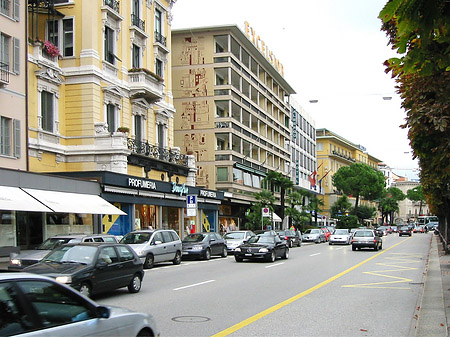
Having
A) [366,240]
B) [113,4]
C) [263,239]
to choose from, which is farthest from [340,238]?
[113,4]

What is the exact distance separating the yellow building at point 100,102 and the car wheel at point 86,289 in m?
17.7

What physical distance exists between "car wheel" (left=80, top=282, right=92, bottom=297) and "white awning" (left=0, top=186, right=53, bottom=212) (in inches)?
378

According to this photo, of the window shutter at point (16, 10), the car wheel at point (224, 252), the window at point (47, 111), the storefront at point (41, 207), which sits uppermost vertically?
the window shutter at point (16, 10)

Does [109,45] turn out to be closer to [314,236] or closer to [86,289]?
[86,289]

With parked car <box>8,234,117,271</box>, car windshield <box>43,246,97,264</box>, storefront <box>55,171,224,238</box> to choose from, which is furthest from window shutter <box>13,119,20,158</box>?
car windshield <box>43,246,97,264</box>

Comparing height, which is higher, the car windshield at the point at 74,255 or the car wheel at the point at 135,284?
the car windshield at the point at 74,255

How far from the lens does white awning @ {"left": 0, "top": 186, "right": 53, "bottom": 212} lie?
20.6 meters

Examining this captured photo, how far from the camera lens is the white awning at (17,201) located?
20603 mm

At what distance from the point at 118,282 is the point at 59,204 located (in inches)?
473

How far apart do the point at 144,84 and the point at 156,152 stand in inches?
200

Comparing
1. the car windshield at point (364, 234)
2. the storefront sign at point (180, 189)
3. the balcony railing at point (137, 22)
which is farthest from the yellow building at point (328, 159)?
the balcony railing at point (137, 22)

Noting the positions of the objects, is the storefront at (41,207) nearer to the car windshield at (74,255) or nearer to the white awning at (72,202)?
the white awning at (72,202)

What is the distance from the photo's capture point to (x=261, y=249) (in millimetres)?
24812

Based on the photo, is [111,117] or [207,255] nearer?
[207,255]
